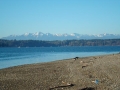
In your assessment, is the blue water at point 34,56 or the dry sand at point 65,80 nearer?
the dry sand at point 65,80

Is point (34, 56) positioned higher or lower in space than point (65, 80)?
lower

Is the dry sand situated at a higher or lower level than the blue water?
higher

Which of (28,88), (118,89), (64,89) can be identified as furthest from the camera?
(28,88)

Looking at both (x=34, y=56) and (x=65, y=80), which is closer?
(x=65, y=80)

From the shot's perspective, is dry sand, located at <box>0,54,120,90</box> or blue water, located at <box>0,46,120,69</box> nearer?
dry sand, located at <box>0,54,120,90</box>

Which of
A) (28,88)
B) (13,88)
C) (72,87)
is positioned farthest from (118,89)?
(13,88)

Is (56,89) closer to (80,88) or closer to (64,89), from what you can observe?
(64,89)

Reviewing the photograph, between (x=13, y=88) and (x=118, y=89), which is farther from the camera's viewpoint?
(x=13, y=88)

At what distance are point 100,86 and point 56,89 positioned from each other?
3309 millimetres

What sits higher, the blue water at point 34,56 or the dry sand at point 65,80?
the dry sand at point 65,80

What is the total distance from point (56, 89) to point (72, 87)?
4.42ft

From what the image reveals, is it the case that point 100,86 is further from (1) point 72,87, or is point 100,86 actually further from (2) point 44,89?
(2) point 44,89

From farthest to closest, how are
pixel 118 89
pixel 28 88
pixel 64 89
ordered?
pixel 28 88 < pixel 64 89 < pixel 118 89

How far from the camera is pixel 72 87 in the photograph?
59.5 feet
